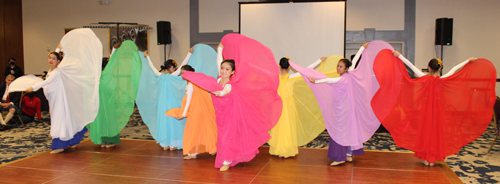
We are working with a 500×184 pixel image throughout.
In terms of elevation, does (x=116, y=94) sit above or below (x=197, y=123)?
above

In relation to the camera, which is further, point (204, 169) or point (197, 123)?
point (197, 123)

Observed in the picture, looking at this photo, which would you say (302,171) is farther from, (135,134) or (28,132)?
(28,132)

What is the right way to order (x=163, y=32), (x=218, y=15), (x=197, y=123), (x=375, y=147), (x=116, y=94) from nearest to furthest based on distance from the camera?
1. (x=197, y=123)
2. (x=116, y=94)
3. (x=375, y=147)
4. (x=163, y=32)
5. (x=218, y=15)

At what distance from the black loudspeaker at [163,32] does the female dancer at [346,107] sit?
7078mm

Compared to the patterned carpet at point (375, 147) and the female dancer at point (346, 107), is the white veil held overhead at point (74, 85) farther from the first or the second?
the female dancer at point (346, 107)

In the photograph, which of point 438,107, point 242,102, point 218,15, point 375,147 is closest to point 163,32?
point 218,15

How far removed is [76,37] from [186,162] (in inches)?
99.9

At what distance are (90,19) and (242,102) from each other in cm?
972

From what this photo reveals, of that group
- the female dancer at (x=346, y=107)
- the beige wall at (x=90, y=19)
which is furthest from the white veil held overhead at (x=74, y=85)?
the beige wall at (x=90, y=19)

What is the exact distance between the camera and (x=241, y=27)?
8625mm

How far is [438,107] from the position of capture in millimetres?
4039

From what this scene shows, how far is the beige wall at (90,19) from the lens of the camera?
35.3ft

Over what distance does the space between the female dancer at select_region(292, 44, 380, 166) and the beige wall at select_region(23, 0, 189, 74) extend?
7.26m

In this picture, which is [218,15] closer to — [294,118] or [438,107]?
[294,118]
